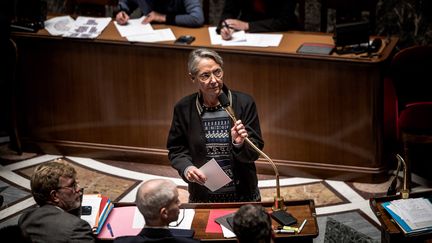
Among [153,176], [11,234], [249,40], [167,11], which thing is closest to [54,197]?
[11,234]

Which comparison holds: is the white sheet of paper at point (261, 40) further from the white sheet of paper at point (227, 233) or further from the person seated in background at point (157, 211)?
the person seated in background at point (157, 211)

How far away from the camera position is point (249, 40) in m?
6.38

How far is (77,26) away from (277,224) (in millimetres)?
3381

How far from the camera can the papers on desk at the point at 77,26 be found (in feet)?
21.8

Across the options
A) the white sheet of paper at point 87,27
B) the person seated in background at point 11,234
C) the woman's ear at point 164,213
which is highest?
the white sheet of paper at point 87,27

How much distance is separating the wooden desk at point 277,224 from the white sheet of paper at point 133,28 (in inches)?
100

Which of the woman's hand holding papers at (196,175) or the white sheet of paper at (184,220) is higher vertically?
the woman's hand holding papers at (196,175)

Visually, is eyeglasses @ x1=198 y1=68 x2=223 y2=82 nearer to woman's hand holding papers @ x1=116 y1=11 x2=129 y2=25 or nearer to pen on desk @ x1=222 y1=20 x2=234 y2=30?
pen on desk @ x1=222 y1=20 x2=234 y2=30

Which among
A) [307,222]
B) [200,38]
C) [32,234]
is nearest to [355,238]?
[307,222]

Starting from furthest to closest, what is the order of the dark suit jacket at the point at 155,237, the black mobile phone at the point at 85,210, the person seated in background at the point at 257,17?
the person seated in background at the point at 257,17
the black mobile phone at the point at 85,210
the dark suit jacket at the point at 155,237

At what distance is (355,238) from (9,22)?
3503mm

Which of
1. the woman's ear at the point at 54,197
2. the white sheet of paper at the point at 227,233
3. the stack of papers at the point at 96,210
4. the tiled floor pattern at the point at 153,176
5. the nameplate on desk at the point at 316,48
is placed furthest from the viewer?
the nameplate on desk at the point at 316,48

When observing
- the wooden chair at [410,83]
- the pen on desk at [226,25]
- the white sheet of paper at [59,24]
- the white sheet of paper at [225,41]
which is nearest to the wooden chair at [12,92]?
the white sheet of paper at [59,24]

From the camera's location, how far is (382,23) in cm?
750
